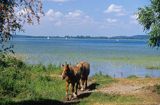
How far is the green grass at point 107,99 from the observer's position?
83.5 feet

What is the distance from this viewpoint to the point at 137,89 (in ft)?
97.4

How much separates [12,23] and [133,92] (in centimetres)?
1002

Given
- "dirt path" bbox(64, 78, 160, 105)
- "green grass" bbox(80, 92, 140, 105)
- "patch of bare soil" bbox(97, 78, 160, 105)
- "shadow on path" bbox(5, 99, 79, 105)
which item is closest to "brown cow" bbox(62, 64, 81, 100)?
"dirt path" bbox(64, 78, 160, 105)

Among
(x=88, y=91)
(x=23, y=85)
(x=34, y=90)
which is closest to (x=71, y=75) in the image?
(x=88, y=91)

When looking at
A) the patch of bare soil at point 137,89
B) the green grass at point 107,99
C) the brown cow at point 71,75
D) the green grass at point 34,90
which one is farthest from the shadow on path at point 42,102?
the patch of bare soil at point 137,89

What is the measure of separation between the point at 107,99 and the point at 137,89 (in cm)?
374

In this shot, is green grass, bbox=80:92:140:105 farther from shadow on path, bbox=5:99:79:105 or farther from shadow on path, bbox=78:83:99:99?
shadow on path, bbox=5:99:79:105

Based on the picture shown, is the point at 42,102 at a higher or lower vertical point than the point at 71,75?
lower

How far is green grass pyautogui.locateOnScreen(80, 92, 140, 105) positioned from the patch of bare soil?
64cm

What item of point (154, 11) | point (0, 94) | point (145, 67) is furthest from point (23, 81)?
point (145, 67)

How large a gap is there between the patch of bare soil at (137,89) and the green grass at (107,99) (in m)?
0.64

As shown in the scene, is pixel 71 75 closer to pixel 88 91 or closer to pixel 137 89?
pixel 88 91

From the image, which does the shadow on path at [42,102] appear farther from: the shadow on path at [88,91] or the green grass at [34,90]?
the shadow on path at [88,91]

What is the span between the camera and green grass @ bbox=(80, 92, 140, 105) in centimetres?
2544
